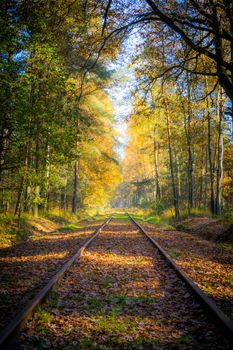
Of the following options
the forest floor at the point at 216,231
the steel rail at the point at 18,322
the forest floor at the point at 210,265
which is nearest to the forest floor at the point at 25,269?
the steel rail at the point at 18,322

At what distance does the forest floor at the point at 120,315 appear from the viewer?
134 inches

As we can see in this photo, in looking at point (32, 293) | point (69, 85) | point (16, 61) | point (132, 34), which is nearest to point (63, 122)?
point (69, 85)

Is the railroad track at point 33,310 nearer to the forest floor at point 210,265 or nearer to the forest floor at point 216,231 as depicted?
the forest floor at point 210,265

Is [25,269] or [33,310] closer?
[33,310]

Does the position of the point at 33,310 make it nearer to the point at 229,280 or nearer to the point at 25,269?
Answer: the point at 25,269

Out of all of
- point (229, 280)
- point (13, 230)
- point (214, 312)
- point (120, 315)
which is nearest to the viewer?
point (214, 312)

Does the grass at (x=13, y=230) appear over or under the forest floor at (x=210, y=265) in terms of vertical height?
over

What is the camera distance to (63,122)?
12.4 metres

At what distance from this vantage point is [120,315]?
423 cm

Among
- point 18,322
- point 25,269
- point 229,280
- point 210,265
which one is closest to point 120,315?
point 18,322

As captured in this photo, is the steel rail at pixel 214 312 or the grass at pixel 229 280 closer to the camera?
the steel rail at pixel 214 312

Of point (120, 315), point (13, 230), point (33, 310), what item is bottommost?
point (120, 315)

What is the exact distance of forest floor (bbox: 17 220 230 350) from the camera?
3.40 m

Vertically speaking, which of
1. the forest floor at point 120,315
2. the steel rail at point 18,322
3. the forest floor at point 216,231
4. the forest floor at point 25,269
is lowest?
the forest floor at point 120,315
